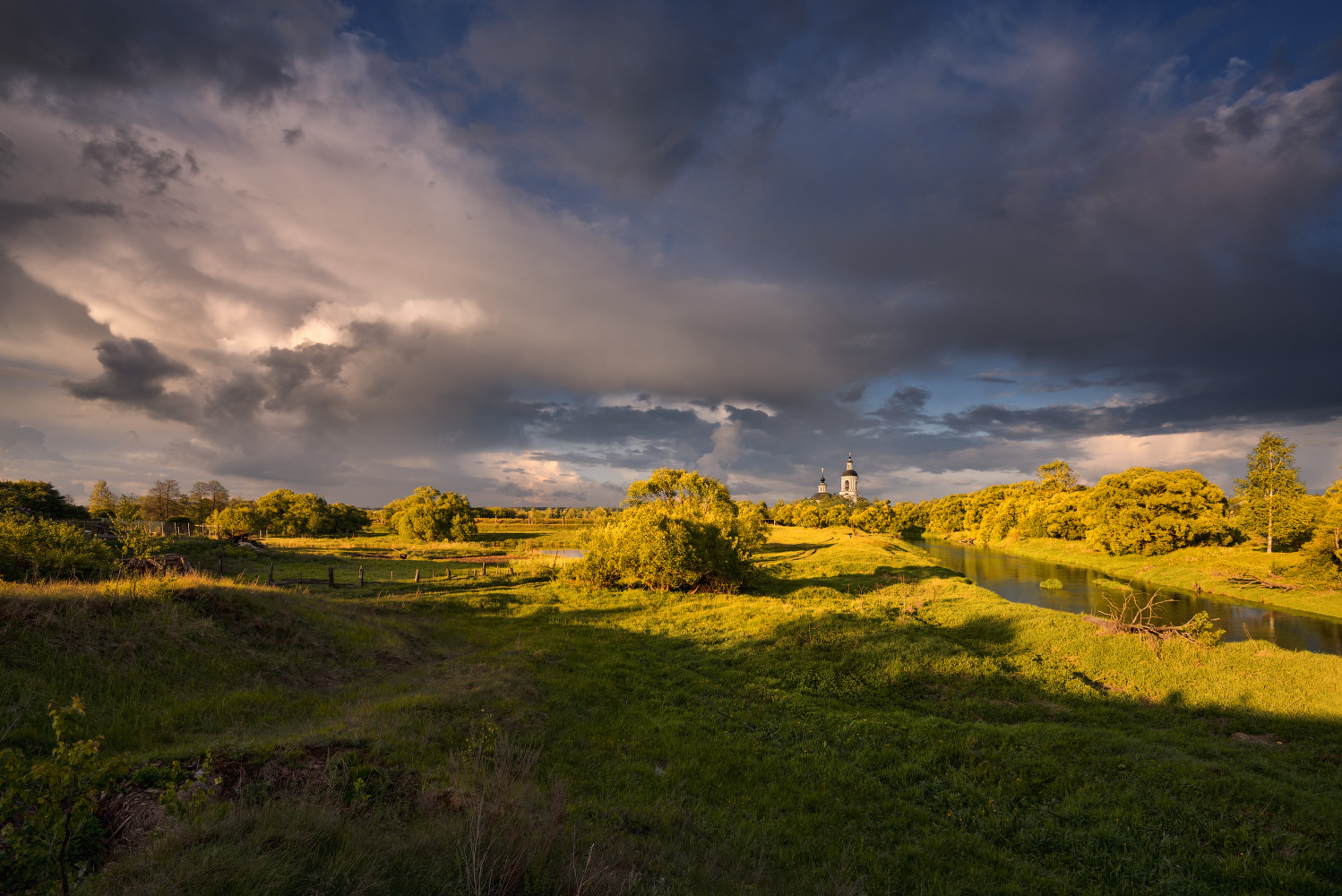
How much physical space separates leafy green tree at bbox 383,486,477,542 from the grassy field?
72.1 m

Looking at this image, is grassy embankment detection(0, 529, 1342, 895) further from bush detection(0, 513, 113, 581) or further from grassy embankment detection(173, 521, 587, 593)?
grassy embankment detection(173, 521, 587, 593)

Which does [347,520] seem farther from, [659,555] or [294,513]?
[659,555]

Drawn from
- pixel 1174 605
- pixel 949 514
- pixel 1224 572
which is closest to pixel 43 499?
pixel 1174 605

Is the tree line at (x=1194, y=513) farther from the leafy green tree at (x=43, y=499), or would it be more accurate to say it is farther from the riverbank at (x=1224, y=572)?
the leafy green tree at (x=43, y=499)

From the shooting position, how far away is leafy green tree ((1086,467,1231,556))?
171 feet

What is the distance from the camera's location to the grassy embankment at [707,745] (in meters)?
6.62

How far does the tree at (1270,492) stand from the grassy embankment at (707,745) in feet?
132

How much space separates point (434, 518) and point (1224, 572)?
78254 millimetres

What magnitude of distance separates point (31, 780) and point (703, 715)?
488 inches

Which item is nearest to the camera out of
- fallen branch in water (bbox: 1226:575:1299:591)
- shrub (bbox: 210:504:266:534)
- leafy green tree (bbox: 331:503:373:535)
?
fallen branch in water (bbox: 1226:575:1299:591)

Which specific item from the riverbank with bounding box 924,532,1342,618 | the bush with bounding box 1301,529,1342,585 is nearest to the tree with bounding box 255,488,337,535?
the riverbank with bounding box 924,532,1342,618

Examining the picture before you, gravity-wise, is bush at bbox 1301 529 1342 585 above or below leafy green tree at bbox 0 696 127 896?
below

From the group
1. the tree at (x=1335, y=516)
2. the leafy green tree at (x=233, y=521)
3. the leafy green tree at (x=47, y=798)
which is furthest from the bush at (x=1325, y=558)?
the leafy green tree at (x=233, y=521)

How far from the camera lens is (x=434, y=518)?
2554 inches
